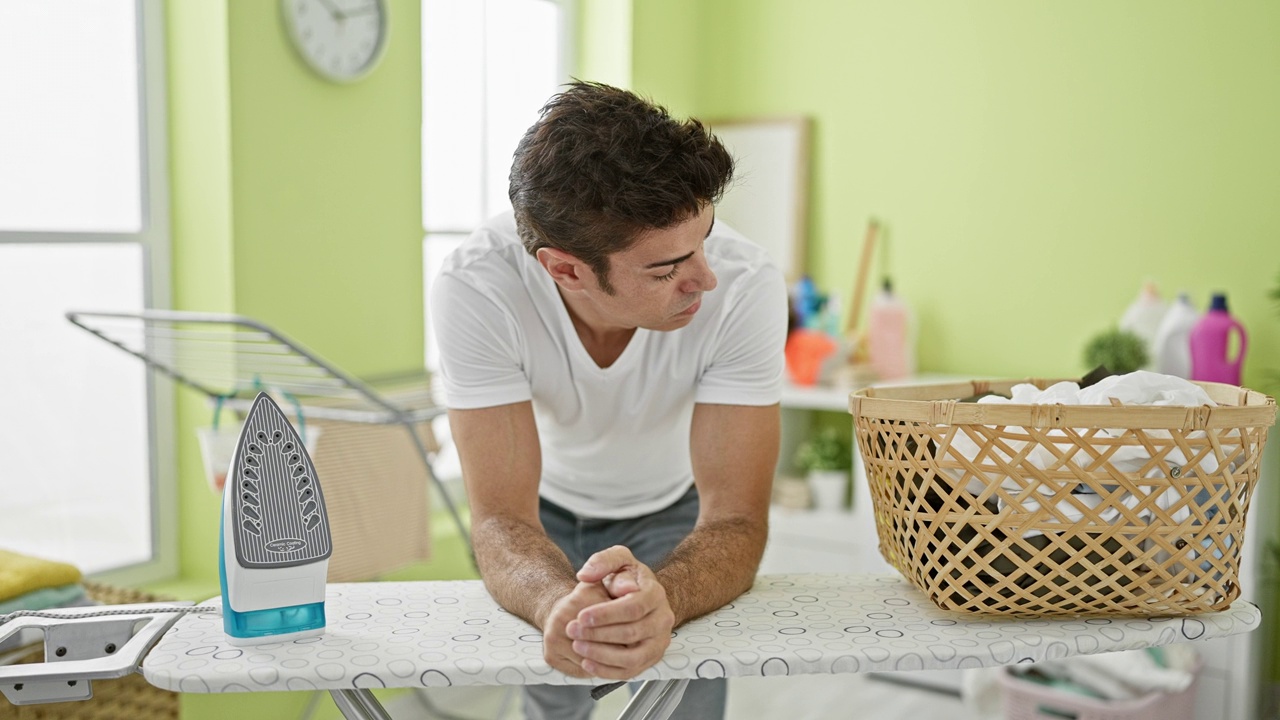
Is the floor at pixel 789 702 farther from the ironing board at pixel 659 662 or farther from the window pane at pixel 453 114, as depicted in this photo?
the ironing board at pixel 659 662

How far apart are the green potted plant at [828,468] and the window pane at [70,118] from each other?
185 centimetres

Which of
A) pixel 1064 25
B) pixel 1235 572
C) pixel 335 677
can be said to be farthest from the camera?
pixel 1064 25

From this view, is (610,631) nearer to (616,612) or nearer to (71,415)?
(616,612)

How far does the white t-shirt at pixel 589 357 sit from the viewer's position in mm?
1497

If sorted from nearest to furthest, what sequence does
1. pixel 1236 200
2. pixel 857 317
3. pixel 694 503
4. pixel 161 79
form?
pixel 694 503 < pixel 161 79 < pixel 1236 200 < pixel 857 317

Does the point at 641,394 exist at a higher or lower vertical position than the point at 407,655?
higher

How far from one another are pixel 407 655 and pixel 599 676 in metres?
0.18

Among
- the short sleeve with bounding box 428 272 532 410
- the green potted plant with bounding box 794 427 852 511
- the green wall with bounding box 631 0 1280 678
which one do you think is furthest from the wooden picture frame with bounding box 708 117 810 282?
the short sleeve with bounding box 428 272 532 410

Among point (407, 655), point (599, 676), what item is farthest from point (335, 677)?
point (599, 676)

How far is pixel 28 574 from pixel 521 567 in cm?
101

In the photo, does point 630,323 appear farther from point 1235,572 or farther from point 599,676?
point 1235,572

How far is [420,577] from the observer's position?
2818mm

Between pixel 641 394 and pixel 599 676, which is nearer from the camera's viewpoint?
pixel 599 676

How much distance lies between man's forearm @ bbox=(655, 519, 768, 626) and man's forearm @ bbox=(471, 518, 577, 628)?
11 centimetres
